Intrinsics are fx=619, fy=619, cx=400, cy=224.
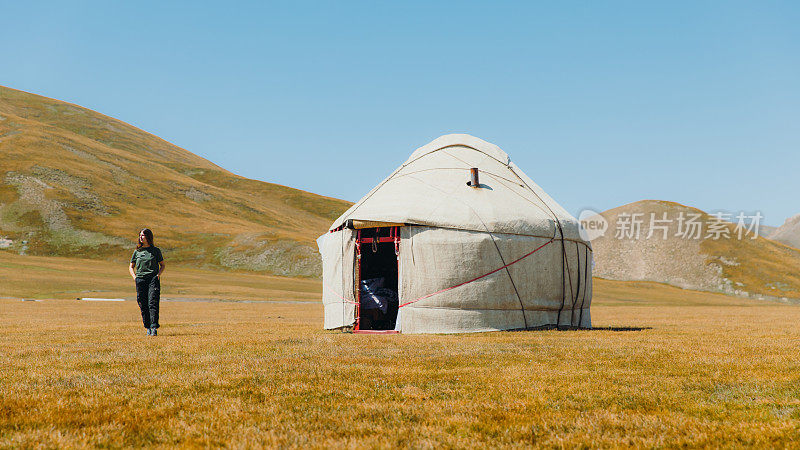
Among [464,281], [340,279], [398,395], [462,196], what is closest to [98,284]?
[340,279]

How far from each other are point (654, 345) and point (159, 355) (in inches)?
298

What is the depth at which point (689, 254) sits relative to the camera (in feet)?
335

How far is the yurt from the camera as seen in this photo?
13.7 m

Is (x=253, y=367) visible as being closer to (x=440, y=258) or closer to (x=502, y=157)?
(x=440, y=258)

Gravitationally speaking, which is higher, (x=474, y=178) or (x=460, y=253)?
(x=474, y=178)

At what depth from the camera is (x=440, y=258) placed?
1372cm

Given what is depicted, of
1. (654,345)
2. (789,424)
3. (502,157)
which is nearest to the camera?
(789,424)

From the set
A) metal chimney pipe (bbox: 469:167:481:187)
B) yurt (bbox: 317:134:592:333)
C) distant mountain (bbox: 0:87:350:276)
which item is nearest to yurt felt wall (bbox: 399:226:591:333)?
yurt (bbox: 317:134:592:333)

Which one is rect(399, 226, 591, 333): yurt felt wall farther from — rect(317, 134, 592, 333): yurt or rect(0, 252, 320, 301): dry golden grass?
rect(0, 252, 320, 301): dry golden grass

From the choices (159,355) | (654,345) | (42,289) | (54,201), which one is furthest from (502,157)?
(54,201)

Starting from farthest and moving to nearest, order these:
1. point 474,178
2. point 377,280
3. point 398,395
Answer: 1. point 377,280
2. point 474,178
3. point 398,395

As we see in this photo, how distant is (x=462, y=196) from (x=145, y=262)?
23.3 ft

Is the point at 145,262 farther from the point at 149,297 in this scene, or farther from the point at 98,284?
the point at 98,284

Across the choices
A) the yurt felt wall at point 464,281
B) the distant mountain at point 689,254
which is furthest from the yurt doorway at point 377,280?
the distant mountain at point 689,254
